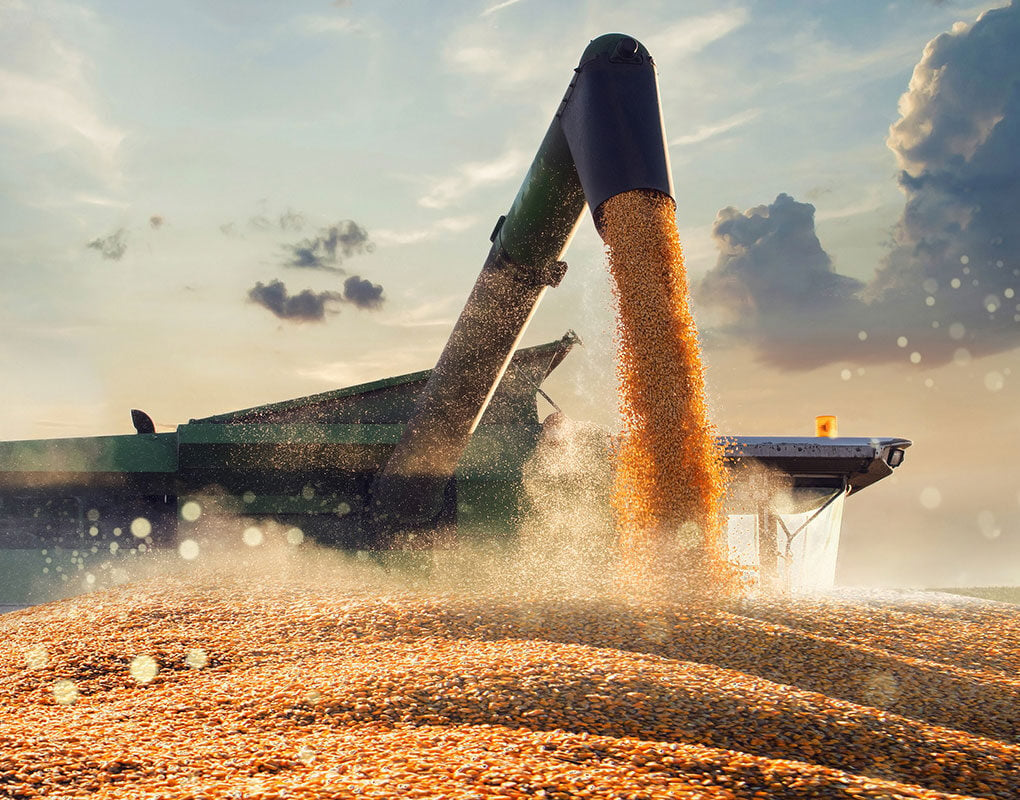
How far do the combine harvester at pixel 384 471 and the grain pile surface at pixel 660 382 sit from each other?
1482 mm

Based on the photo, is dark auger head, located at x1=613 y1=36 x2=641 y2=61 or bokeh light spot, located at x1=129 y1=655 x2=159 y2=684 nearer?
bokeh light spot, located at x1=129 y1=655 x2=159 y2=684

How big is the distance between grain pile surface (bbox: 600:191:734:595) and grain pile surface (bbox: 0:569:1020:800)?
2.31ft

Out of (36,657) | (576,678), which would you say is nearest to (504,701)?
(576,678)

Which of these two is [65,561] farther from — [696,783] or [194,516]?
[696,783]

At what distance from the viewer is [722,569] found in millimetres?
5816

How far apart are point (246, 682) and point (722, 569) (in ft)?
11.5

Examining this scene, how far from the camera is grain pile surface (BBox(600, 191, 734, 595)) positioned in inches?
210

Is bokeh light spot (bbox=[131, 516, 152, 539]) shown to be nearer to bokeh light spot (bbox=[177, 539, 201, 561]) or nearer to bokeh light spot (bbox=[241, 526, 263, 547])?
bokeh light spot (bbox=[177, 539, 201, 561])

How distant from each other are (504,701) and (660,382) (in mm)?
2594

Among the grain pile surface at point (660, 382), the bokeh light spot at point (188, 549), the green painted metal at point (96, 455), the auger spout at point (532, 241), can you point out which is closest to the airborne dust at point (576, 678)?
the grain pile surface at point (660, 382)

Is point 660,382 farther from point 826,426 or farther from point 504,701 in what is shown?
point 826,426

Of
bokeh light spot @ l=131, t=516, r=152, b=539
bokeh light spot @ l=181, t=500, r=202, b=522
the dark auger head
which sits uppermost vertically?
the dark auger head

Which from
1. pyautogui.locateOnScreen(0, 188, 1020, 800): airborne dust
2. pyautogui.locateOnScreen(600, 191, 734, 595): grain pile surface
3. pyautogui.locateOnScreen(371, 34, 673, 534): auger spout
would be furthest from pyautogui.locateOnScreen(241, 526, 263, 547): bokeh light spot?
pyautogui.locateOnScreen(600, 191, 734, 595): grain pile surface

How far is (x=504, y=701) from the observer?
361cm
